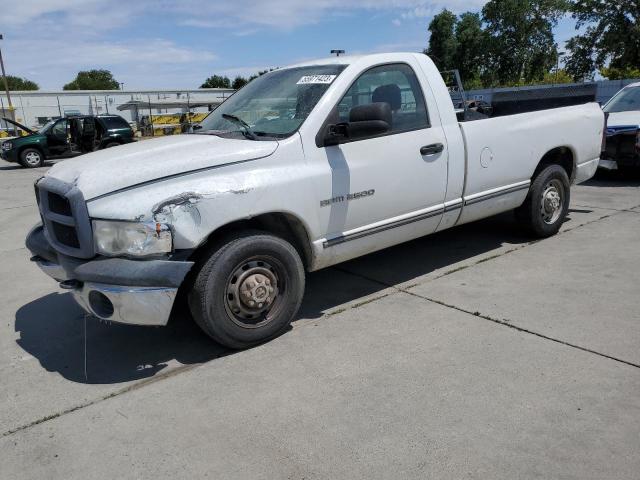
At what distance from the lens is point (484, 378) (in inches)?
127

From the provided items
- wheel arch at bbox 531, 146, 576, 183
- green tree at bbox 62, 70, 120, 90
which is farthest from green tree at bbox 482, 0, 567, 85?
green tree at bbox 62, 70, 120, 90

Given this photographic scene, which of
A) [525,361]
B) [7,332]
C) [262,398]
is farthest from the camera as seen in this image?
[7,332]

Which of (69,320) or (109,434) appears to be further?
(69,320)

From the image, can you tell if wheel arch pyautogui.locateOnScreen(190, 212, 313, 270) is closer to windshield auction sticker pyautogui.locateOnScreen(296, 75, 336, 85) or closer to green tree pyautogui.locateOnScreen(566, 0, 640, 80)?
windshield auction sticker pyautogui.locateOnScreen(296, 75, 336, 85)

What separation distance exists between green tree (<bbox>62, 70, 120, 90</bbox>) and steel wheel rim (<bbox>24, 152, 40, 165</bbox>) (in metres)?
96.9

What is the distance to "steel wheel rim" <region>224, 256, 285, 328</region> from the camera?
141 inches

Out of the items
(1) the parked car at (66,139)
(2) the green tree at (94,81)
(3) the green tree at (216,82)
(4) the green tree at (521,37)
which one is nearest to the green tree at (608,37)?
(4) the green tree at (521,37)

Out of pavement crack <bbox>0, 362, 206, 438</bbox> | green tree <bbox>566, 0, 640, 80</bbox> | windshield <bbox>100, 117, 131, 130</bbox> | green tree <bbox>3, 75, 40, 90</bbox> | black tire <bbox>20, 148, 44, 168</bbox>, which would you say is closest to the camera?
pavement crack <bbox>0, 362, 206, 438</bbox>

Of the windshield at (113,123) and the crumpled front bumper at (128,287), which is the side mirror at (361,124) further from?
the windshield at (113,123)

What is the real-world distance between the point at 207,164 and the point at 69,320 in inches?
79.8

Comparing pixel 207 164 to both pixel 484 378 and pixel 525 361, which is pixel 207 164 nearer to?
pixel 484 378

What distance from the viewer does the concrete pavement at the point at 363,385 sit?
260cm

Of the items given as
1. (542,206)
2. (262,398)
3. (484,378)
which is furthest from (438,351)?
(542,206)

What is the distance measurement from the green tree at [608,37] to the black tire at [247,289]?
4623 cm
